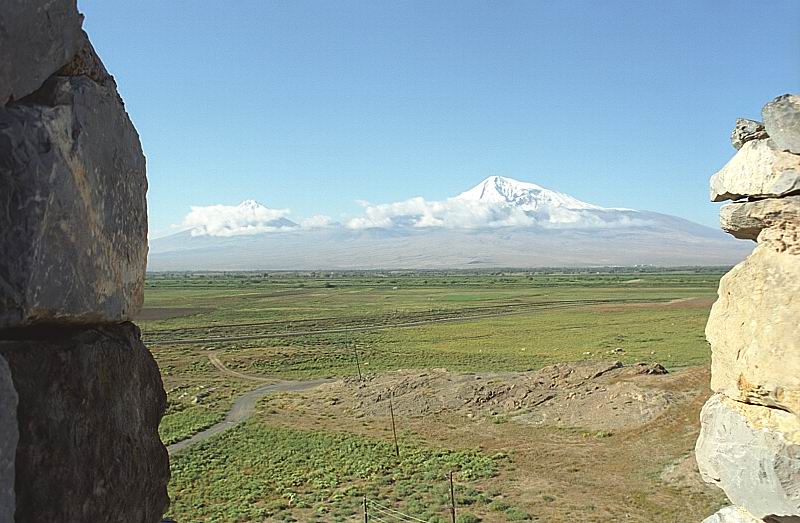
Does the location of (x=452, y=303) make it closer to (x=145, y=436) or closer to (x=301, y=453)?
(x=301, y=453)

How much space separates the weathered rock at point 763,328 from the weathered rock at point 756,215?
12cm

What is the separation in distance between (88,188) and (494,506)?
59.1 ft

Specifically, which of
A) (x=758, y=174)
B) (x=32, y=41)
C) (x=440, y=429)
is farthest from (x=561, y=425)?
(x=32, y=41)

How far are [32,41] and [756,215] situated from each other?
761cm

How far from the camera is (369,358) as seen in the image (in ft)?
175

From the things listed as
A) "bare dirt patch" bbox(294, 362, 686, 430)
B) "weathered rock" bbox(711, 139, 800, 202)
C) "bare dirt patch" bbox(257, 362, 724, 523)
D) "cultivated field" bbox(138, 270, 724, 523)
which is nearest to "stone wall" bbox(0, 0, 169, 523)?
"weathered rock" bbox(711, 139, 800, 202)

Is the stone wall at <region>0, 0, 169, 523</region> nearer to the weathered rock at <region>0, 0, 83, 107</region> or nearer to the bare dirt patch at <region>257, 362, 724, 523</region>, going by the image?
the weathered rock at <region>0, 0, 83, 107</region>

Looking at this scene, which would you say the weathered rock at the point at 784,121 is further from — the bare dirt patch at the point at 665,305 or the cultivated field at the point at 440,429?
the bare dirt patch at the point at 665,305

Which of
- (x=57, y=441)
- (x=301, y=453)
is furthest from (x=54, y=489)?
(x=301, y=453)

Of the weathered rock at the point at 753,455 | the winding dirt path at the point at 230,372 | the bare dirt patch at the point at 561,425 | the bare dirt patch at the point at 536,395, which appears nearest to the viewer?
the weathered rock at the point at 753,455

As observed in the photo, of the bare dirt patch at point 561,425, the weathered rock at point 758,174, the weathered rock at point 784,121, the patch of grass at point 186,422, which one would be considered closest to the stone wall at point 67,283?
the weathered rock at point 784,121

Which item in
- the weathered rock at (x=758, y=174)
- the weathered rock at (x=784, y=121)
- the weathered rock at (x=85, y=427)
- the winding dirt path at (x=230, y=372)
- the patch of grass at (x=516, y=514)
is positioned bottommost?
the winding dirt path at (x=230, y=372)

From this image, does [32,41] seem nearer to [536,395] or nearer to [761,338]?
[761,338]

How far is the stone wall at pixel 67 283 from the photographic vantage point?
306 cm
